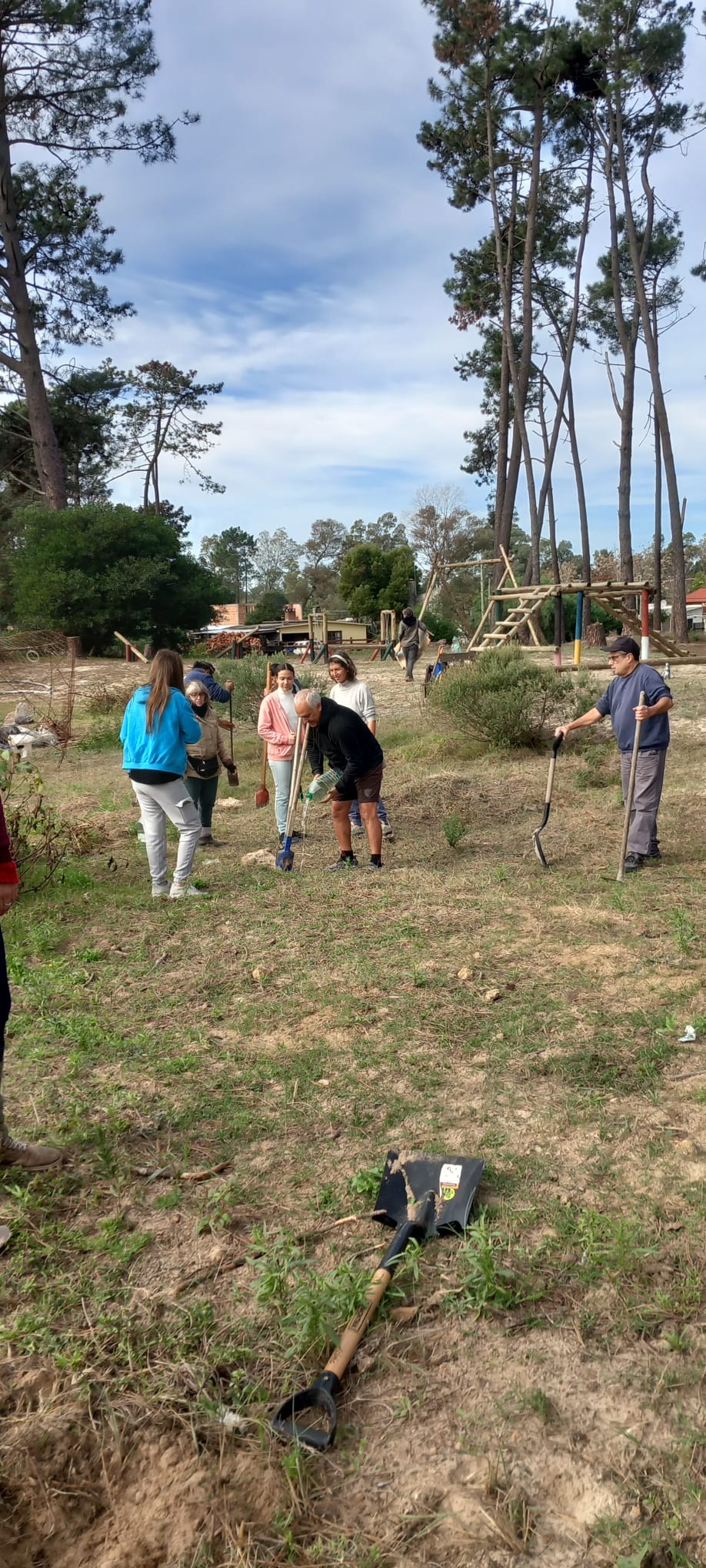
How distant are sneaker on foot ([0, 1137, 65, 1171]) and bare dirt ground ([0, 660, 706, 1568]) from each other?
8 centimetres

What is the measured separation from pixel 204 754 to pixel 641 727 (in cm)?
361

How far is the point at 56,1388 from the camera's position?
2.39 m

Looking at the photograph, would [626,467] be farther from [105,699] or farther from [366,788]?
[366,788]

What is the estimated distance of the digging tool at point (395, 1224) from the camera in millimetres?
2268

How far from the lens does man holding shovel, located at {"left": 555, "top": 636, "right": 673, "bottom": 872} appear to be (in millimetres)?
6750

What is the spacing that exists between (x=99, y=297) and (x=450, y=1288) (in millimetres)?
31345

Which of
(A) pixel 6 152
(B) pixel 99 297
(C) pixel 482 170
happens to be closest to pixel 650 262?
(C) pixel 482 170

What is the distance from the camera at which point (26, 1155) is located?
3379 mm

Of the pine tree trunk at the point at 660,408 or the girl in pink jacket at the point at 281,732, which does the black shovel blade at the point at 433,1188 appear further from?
the pine tree trunk at the point at 660,408

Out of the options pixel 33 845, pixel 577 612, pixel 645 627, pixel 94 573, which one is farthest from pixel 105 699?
pixel 33 845

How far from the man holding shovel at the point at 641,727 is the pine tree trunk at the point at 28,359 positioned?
79.4ft

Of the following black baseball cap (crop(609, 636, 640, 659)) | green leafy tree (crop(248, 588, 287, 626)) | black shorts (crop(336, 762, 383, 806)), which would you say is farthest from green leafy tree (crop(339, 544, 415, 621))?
black baseball cap (crop(609, 636, 640, 659))

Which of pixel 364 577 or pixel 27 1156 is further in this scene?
pixel 364 577

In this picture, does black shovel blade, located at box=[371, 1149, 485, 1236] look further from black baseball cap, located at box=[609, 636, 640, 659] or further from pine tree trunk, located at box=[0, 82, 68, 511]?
pine tree trunk, located at box=[0, 82, 68, 511]
